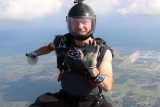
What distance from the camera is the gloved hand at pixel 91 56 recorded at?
4.81 meters

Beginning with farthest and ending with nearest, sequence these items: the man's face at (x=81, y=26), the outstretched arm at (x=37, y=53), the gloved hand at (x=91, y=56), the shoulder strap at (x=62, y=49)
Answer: the outstretched arm at (x=37, y=53) → the shoulder strap at (x=62, y=49) → the man's face at (x=81, y=26) → the gloved hand at (x=91, y=56)

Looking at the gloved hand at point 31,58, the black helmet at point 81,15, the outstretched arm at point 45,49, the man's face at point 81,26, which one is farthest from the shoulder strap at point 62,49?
the gloved hand at point 31,58

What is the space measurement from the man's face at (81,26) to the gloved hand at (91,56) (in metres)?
0.55

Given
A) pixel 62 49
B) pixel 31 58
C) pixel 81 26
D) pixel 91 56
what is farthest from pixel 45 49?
pixel 91 56

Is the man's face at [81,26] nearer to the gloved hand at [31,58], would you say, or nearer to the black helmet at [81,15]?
the black helmet at [81,15]

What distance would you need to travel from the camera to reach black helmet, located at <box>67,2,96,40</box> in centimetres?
538

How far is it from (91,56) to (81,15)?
825 mm

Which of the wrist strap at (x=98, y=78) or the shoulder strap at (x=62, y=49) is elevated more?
the shoulder strap at (x=62, y=49)

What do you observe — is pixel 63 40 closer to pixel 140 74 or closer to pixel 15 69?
pixel 140 74

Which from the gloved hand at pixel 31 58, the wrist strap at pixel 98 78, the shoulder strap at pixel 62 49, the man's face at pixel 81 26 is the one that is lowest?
the gloved hand at pixel 31 58

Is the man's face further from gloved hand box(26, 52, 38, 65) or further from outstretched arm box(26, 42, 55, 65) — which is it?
gloved hand box(26, 52, 38, 65)

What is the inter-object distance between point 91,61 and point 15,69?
17428 cm

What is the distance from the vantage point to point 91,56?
4820mm

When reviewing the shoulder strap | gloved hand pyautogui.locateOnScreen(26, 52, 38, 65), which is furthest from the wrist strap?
gloved hand pyautogui.locateOnScreen(26, 52, 38, 65)
